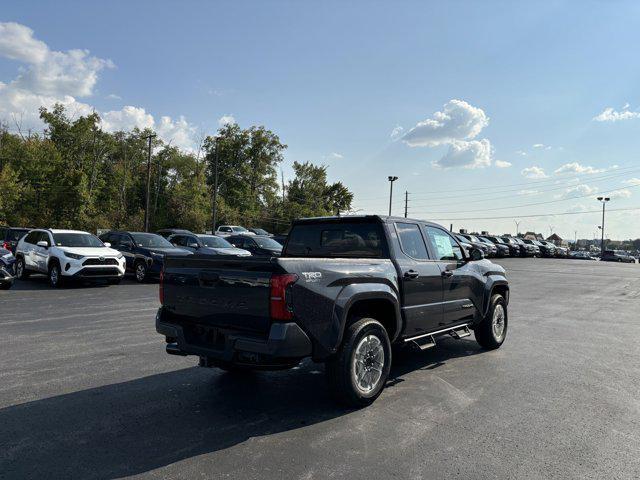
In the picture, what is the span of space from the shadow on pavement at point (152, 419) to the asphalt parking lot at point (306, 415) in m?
0.02

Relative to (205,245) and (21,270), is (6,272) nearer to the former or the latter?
(21,270)

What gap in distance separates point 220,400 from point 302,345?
1325 mm

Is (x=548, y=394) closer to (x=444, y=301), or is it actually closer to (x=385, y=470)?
(x=444, y=301)

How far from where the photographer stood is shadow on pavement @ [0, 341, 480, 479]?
3438mm

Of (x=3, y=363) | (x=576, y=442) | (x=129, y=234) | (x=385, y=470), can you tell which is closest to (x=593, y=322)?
(x=576, y=442)

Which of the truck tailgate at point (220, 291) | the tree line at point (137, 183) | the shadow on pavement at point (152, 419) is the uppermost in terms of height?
the tree line at point (137, 183)

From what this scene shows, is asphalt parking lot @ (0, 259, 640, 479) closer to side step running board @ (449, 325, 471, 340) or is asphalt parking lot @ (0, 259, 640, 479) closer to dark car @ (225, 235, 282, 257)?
side step running board @ (449, 325, 471, 340)

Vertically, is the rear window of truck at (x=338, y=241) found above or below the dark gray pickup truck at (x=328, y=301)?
above

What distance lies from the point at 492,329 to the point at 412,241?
2.50 metres

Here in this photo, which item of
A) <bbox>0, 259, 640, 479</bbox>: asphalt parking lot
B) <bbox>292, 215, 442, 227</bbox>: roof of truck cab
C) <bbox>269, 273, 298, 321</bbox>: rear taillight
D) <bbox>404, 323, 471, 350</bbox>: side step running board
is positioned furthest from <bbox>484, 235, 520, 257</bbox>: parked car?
<bbox>269, 273, 298, 321</bbox>: rear taillight

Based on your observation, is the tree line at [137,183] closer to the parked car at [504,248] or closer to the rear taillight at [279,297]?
the parked car at [504,248]

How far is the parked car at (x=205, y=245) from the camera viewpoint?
18.0 m

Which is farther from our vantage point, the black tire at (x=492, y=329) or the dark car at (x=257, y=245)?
the dark car at (x=257, y=245)

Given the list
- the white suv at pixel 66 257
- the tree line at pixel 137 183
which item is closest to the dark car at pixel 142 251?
the white suv at pixel 66 257
